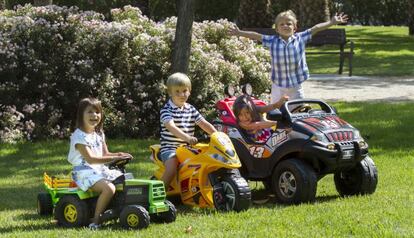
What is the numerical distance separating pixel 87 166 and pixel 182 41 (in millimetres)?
5128

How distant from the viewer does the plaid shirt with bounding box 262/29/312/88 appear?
912cm

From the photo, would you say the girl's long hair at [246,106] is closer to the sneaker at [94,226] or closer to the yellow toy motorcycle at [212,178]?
the yellow toy motorcycle at [212,178]

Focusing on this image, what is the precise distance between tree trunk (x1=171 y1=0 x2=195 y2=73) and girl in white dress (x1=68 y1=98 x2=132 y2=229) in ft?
15.8

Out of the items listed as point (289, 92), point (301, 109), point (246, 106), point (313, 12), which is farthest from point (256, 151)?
point (313, 12)

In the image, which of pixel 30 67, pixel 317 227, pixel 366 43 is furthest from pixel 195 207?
pixel 366 43

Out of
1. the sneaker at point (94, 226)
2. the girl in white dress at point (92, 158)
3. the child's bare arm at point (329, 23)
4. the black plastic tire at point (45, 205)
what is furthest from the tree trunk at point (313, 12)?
the sneaker at point (94, 226)

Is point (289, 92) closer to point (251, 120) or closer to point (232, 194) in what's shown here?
point (251, 120)

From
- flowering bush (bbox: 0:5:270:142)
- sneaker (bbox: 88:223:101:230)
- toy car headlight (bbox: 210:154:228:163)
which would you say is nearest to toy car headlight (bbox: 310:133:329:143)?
toy car headlight (bbox: 210:154:228:163)

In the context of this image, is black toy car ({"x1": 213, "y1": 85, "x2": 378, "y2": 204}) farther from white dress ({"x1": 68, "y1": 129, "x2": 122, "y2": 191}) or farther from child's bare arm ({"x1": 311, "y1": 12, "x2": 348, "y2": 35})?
white dress ({"x1": 68, "y1": 129, "x2": 122, "y2": 191})

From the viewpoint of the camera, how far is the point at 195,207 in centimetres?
738

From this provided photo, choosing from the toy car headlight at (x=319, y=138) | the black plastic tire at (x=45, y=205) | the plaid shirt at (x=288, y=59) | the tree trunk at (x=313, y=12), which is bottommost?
the black plastic tire at (x=45, y=205)

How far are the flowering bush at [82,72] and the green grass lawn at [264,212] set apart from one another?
4.09ft

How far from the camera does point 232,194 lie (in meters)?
6.94

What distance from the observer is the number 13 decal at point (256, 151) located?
302 inches
